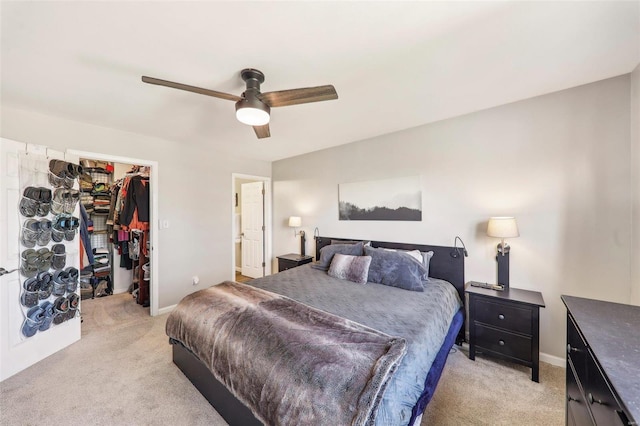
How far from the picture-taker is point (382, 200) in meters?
3.31

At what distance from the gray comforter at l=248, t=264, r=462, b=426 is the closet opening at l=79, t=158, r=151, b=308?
2.21 meters

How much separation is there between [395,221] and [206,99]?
8.36ft

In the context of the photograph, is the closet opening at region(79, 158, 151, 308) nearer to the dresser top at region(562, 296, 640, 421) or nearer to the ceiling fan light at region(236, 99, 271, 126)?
the ceiling fan light at region(236, 99, 271, 126)

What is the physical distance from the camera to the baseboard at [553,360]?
7.24 ft

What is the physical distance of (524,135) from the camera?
2.37m

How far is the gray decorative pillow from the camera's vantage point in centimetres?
266

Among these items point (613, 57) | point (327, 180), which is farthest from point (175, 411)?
point (613, 57)

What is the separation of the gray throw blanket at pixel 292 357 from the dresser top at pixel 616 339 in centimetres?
74

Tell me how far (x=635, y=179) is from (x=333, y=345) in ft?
8.71

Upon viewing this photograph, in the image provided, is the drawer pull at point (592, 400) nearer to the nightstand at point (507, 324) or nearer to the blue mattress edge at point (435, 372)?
the blue mattress edge at point (435, 372)

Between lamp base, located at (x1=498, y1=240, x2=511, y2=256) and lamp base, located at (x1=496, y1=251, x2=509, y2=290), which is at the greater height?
lamp base, located at (x1=498, y1=240, x2=511, y2=256)

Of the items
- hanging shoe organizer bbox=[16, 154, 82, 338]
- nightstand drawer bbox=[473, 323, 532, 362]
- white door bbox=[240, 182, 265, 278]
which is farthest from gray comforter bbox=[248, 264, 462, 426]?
white door bbox=[240, 182, 265, 278]

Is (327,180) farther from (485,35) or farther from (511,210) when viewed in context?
(485,35)

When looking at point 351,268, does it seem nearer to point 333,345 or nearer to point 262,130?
point 333,345
